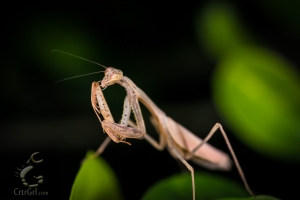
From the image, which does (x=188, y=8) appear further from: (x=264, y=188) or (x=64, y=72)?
(x=264, y=188)

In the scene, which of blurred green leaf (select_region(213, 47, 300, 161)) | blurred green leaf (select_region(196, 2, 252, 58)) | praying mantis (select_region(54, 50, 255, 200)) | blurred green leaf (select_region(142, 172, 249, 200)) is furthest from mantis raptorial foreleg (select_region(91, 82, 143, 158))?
blurred green leaf (select_region(196, 2, 252, 58))

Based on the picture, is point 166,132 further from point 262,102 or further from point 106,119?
point 262,102

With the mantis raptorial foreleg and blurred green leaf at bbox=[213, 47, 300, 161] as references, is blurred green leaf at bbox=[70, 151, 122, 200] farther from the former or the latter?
blurred green leaf at bbox=[213, 47, 300, 161]

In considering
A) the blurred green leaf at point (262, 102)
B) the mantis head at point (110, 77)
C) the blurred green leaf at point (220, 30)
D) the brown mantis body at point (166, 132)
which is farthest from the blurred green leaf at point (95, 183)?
the blurred green leaf at point (220, 30)

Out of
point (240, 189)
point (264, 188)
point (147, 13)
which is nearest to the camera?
point (240, 189)

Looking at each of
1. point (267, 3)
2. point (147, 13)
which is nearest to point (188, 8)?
point (147, 13)
